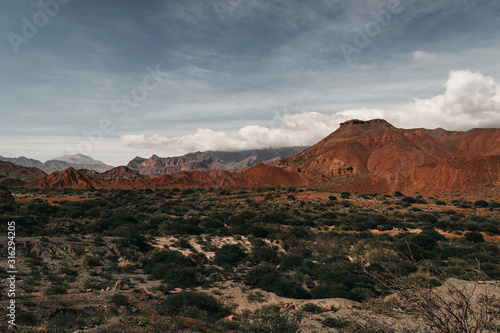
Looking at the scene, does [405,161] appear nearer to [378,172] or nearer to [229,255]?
[378,172]

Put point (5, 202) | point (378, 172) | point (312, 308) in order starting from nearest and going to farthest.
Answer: point (312, 308) < point (5, 202) < point (378, 172)

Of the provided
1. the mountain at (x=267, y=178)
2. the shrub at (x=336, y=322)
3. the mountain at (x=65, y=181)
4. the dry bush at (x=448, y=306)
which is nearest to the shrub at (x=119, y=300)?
the shrub at (x=336, y=322)

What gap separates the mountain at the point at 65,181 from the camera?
306ft

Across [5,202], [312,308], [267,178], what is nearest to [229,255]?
[312,308]

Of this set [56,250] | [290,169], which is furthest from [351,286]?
[290,169]

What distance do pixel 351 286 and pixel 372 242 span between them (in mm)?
9278

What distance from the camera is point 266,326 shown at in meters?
8.12

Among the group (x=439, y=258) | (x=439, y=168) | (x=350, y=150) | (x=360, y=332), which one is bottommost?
(x=439, y=258)

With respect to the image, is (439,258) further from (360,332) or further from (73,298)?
(73,298)

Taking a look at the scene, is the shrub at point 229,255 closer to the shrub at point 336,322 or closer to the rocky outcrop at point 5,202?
the shrub at point 336,322

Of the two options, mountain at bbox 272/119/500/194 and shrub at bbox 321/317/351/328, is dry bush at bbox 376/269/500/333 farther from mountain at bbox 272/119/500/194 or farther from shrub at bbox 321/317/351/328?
mountain at bbox 272/119/500/194

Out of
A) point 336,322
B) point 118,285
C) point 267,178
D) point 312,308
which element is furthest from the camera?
point 267,178

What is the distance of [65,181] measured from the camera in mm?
95188

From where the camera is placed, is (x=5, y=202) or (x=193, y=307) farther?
(x=5, y=202)
